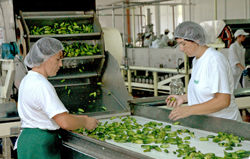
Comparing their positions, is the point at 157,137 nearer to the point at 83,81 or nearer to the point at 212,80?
the point at 212,80

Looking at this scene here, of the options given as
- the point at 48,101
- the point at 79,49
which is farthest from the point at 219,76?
the point at 79,49

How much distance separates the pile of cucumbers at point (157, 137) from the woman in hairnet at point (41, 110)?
0.89ft

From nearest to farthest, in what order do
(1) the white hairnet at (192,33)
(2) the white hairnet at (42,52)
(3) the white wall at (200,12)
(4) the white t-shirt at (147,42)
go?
(2) the white hairnet at (42,52), (1) the white hairnet at (192,33), (4) the white t-shirt at (147,42), (3) the white wall at (200,12)

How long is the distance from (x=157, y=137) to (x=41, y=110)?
2.60 feet

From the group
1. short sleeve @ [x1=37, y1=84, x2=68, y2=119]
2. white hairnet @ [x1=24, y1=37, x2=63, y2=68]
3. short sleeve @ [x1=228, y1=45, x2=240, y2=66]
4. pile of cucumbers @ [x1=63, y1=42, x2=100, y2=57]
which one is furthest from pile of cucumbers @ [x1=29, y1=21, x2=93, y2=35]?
short sleeve @ [x1=228, y1=45, x2=240, y2=66]

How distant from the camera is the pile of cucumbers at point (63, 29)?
339 centimetres

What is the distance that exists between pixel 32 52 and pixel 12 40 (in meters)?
1.90

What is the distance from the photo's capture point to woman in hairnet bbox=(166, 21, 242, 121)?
2.17 m

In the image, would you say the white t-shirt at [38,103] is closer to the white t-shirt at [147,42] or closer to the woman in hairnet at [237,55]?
the woman in hairnet at [237,55]

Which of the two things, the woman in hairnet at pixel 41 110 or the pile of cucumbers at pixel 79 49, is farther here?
the pile of cucumbers at pixel 79 49

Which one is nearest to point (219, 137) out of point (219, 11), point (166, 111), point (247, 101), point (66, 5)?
point (166, 111)

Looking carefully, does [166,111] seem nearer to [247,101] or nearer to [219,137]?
[219,137]

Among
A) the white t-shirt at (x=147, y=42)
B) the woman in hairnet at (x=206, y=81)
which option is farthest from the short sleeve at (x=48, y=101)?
the white t-shirt at (x=147, y=42)

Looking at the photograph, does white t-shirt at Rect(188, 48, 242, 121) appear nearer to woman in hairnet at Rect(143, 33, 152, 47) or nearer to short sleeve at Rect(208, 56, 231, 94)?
short sleeve at Rect(208, 56, 231, 94)
